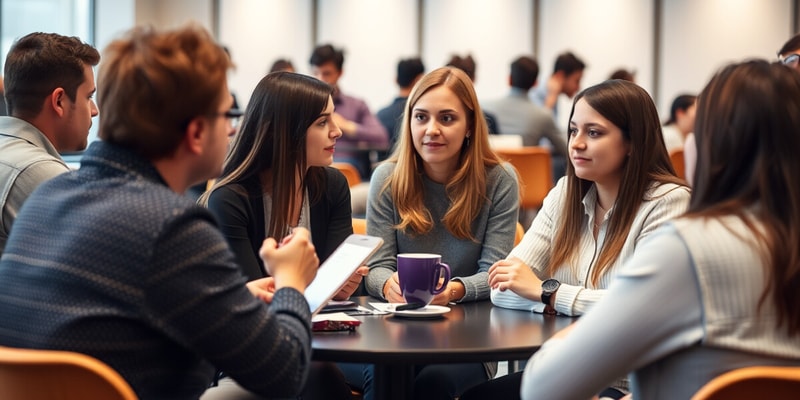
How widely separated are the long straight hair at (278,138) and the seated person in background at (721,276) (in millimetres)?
1183

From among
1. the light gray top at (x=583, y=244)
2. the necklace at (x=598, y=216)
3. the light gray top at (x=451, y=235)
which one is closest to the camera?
the light gray top at (x=583, y=244)

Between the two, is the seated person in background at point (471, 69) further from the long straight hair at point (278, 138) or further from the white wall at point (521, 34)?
the long straight hair at point (278, 138)

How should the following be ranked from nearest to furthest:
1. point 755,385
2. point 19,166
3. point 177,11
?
point 755,385
point 19,166
point 177,11

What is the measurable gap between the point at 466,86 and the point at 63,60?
3.59 ft

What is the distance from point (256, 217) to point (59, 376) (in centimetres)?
115

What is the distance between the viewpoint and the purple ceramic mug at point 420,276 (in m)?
1.96

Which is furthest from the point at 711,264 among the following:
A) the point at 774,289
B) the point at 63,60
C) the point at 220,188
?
the point at 63,60

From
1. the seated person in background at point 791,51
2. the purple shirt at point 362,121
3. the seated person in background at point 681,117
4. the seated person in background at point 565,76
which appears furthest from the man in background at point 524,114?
the seated person in background at point 791,51

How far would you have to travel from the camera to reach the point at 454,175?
2693mm

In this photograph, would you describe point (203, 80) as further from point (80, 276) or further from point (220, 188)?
point (220, 188)

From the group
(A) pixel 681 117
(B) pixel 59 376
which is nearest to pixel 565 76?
(A) pixel 681 117

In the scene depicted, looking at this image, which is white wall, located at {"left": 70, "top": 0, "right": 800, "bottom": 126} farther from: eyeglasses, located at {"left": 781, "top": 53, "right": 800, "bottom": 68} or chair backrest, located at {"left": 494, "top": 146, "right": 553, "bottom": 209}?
eyeglasses, located at {"left": 781, "top": 53, "right": 800, "bottom": 68}

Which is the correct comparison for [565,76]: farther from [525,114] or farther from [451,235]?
[451,235]

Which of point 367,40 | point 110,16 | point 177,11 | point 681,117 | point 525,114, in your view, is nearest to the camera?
point 525,114
